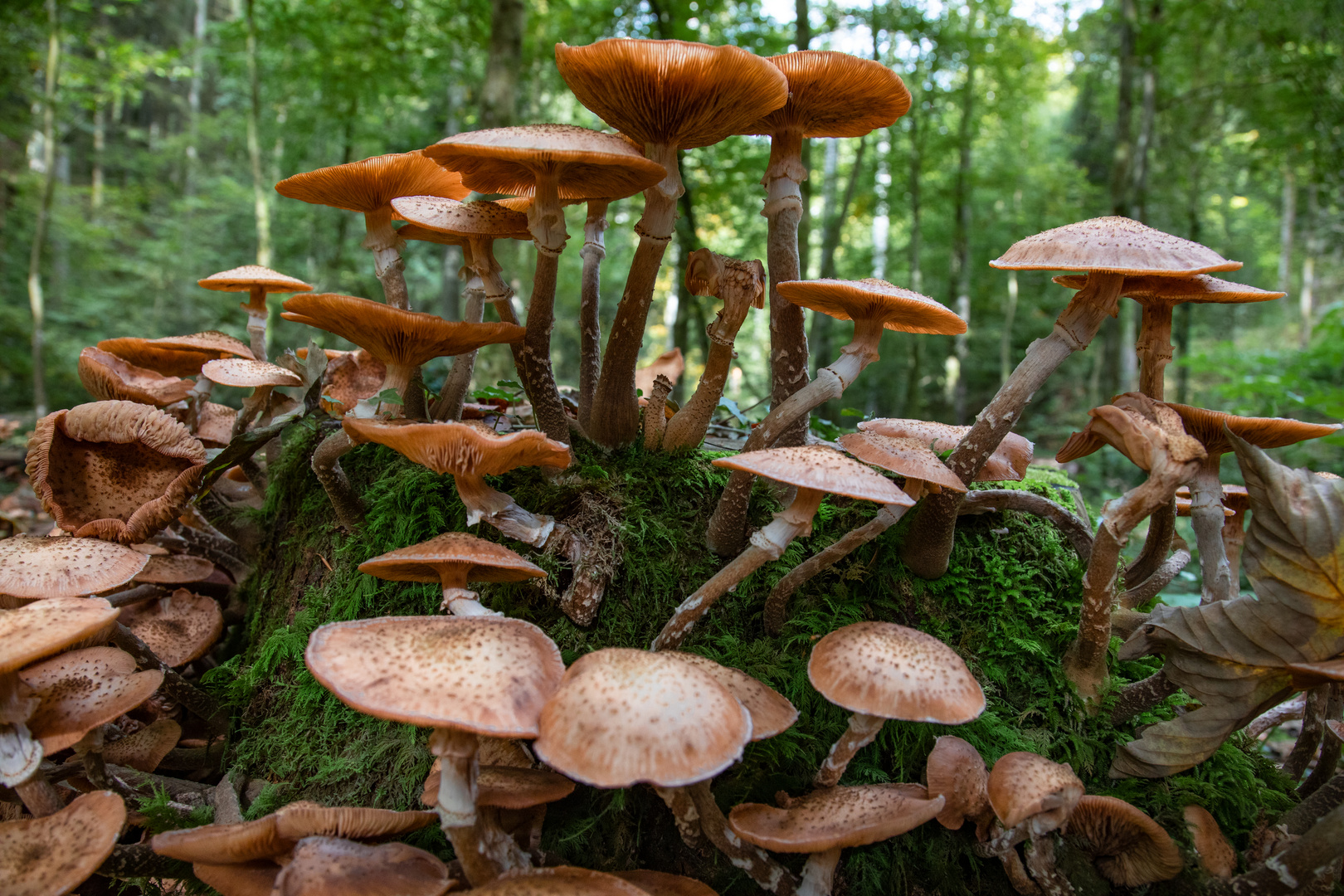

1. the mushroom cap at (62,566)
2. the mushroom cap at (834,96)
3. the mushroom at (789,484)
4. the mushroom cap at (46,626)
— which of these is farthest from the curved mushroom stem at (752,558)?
the mushroom cap at (62,566)

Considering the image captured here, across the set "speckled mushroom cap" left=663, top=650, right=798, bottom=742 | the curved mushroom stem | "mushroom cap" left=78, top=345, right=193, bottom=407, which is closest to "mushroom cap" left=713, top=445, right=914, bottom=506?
the curved mushroom stem

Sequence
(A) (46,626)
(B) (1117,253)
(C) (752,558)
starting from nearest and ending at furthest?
(A) (46,626) → (B) (1117,253) → (C) (752,558)

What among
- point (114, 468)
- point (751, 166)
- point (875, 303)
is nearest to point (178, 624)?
point (114, 468)

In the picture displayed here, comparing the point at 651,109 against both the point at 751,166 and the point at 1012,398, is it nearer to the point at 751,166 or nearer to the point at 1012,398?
the point at 1012,398

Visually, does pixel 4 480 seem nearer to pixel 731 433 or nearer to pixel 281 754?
pixel 281 754

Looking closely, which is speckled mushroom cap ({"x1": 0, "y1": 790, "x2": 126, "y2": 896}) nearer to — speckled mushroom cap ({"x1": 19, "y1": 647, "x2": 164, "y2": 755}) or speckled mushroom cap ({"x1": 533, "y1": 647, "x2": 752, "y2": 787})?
speckled mushroom cap ({"x1": 19, "y1": 647, "x2": 164, "y2": 755})
